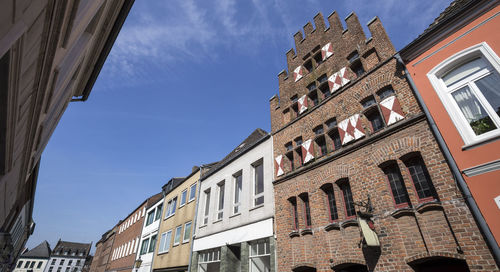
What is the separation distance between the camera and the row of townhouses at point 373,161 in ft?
19.8

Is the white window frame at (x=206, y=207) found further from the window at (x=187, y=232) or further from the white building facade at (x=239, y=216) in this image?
the window at (x=187, y=232)

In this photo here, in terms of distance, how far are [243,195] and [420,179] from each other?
8.81 m

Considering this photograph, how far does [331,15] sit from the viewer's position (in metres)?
13.2

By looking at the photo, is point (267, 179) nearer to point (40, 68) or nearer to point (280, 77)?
point (280, 77)

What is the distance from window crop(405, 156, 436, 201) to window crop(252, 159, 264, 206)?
723 centimetres

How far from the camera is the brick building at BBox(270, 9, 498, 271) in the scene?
629 centimetres

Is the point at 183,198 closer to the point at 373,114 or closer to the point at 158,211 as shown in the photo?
the point at 158,211

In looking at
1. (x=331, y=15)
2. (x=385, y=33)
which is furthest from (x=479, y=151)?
(x=331, y=15)

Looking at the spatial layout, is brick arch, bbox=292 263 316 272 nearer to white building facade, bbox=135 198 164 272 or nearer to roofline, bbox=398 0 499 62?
roofline, bbox=398 0 499 62

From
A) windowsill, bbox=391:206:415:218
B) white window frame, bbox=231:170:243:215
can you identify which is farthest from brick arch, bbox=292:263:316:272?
white window frame, bbox=231:170:243:215

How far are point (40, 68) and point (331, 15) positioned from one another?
45.1 feet

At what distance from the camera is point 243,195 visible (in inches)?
534

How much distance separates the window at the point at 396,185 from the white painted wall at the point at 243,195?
5.56 m

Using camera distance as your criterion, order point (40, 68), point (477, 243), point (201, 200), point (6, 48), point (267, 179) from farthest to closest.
→ point (201, 200) < point (267, 179) < point (477, 243) < point (40, 68) < point (6, 48)
